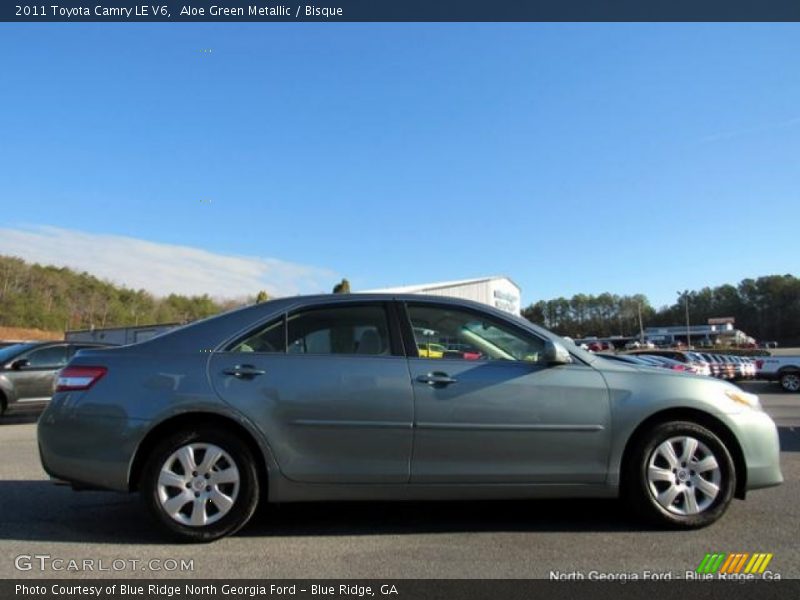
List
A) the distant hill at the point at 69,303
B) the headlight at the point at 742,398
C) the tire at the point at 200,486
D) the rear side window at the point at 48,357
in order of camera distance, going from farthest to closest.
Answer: the distant hill at the point at 69,303 → the rear side window at the point at 48,357 → the headlight at the point at 742,398 → the tire at the point at 200,486

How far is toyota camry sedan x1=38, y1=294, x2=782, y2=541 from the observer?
4.21 meters

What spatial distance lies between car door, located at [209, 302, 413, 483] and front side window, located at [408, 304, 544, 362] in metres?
0.32

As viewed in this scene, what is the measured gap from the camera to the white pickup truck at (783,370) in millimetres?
21234

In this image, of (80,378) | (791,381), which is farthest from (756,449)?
(791,381)

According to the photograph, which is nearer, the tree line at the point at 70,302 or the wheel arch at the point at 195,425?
the wheel arch at the point at 195,425

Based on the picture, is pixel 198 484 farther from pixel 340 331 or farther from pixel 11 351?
pixel 11 351

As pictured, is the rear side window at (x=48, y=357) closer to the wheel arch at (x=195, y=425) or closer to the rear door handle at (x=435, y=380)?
the wheel arch at (x=195, y=425)

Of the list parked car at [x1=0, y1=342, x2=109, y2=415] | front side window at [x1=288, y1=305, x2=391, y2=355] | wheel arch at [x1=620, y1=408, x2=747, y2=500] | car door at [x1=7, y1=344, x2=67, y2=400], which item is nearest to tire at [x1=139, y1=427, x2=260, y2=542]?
front side window at [x1=288, y1=305, x2=391, y2=355]

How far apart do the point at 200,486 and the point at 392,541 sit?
51.3 inches
